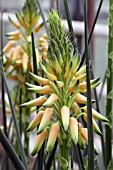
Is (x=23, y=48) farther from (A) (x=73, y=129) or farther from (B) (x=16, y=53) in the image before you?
(A) (x=73, y=129)

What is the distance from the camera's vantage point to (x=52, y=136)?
442 millimetres

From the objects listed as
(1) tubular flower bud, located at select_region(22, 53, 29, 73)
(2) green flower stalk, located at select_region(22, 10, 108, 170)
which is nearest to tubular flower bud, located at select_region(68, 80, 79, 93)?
(2) green flower stalk, located at select_region(22, 10, 108, 170)

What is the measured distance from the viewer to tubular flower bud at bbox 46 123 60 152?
0.44 m

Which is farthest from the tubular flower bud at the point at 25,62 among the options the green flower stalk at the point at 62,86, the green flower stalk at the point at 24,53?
the green flower stalk at the point at 62,86

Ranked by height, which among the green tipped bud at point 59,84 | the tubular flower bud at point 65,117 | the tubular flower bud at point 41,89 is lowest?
the tubular flower bud at point 65,117

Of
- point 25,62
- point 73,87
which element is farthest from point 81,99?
point 25,62

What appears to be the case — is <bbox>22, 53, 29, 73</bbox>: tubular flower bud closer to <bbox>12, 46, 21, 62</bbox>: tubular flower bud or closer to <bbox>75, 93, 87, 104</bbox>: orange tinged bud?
<bbox>12, 46, 21, 62</bbox>: tubular flower bud

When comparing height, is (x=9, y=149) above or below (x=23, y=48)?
below

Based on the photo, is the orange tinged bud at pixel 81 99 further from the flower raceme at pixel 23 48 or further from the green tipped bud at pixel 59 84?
the flower raceme at pixel 23 48

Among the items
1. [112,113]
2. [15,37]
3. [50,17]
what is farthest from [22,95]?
[50,17]

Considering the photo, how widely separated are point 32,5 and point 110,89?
329mm

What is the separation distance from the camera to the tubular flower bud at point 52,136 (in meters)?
0.44

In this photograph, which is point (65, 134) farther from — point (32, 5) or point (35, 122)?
point (32, 5)

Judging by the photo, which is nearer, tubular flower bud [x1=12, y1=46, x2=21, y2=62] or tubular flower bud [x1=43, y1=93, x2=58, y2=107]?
tubular flower bud [x1=43, y1=93, x2=58, y2=107]
